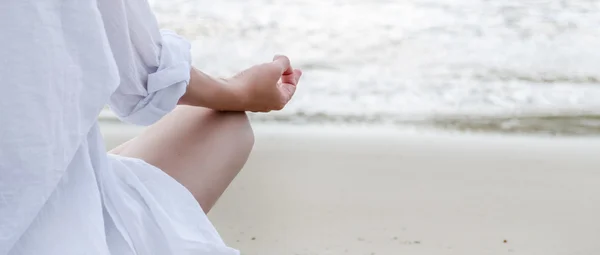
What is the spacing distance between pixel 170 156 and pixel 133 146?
0.28 ft

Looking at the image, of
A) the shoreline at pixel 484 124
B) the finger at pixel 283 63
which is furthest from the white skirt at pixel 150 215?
the shoreline at pixel 484 124

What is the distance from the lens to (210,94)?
→ 134 cm

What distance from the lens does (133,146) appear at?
4.65ft

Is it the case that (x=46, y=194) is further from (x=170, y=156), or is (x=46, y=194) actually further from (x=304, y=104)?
(x=304, y=104)

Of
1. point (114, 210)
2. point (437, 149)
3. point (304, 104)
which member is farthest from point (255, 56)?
point (114, 210)

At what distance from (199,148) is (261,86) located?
156 mm

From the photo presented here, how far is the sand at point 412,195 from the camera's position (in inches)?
95.1

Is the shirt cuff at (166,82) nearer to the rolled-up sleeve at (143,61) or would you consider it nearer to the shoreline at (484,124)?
the rolled-up sleeve at (143,61)

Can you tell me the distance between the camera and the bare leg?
1.36 m

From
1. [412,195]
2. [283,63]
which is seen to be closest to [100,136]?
[283,63]

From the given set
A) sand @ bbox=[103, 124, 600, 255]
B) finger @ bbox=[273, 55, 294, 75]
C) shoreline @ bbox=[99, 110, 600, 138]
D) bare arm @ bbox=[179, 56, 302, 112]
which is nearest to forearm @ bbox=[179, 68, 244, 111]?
bare arm @ bbox=[179, 56, 302, 112]

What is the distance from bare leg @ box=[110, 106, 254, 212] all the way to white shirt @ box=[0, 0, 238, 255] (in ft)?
0.71

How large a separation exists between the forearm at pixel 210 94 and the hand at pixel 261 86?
2 cm

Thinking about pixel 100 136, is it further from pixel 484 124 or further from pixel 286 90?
pixel 484 124
